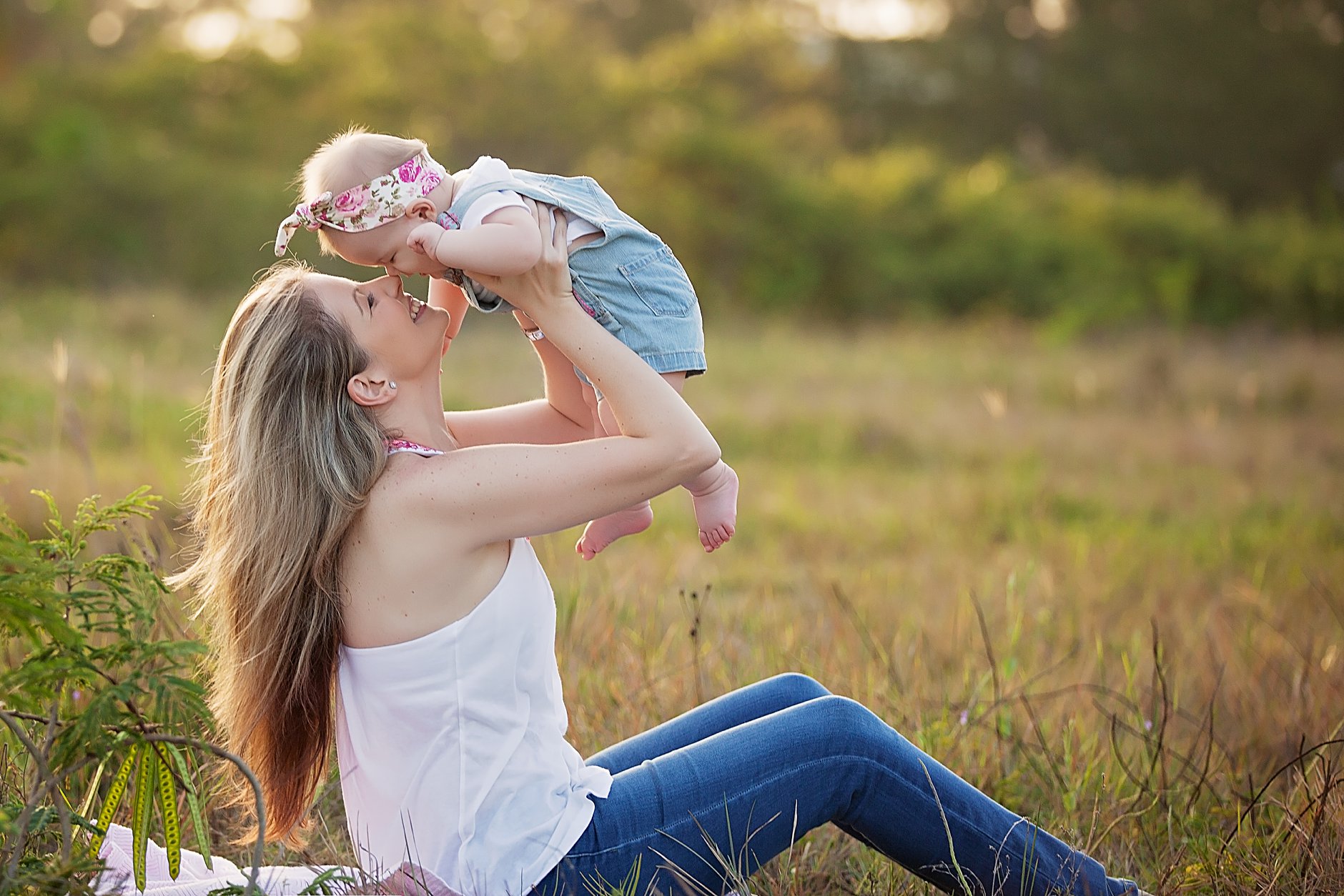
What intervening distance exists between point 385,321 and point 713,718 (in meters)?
0.98

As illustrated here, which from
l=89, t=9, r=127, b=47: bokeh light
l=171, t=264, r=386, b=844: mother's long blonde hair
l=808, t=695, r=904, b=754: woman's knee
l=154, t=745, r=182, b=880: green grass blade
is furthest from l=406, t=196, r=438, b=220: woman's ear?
l=89, t=9, r=127, b=47: bokeh light

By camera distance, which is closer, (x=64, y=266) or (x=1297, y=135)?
(x=64, y=266)

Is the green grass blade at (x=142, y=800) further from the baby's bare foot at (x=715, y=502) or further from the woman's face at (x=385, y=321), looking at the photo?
the baby's bare foot at (x=715, y=502)

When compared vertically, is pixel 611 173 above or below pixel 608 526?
above

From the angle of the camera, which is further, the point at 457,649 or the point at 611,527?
the point at 611,527

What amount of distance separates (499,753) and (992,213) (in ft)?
55.8

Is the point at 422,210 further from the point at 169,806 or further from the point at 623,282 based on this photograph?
the point at 169,806

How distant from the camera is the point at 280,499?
204 centimetres

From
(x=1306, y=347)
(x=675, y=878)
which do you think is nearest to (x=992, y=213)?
(x=1306, y=347)

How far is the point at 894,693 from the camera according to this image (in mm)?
3307

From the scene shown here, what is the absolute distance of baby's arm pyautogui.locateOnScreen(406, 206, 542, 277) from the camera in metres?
2.10

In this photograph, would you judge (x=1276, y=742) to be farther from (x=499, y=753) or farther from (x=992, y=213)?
(x=992, y=213)

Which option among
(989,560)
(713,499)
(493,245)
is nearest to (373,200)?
(493,245)

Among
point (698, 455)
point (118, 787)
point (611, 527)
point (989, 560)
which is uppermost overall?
point (698, 455)
